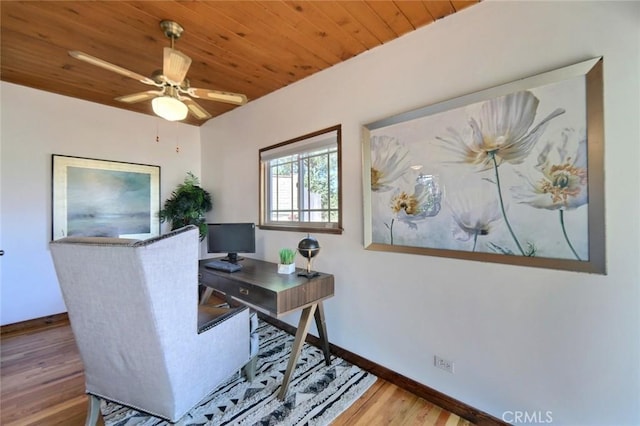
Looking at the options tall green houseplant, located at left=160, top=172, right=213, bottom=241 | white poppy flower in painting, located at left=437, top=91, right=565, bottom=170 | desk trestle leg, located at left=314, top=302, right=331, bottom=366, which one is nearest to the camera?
white poppy flower in painting, located at left=437, top=91, right=565, bottom=170

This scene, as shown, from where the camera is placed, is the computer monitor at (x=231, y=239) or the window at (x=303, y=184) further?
the computer monitor at (x=231, y=239)

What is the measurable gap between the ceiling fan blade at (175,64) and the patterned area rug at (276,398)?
85.5 inches

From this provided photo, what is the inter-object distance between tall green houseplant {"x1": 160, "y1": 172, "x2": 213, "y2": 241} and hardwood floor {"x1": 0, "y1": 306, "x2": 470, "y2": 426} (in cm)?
180

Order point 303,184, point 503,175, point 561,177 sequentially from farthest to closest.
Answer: point 303,184, point 503,175, point 561,177

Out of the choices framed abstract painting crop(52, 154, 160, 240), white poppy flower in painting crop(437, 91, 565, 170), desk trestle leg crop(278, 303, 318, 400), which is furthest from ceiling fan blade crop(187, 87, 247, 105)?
framed abstract painting crop(52, 154, 160, 240)

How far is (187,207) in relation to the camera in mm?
3764

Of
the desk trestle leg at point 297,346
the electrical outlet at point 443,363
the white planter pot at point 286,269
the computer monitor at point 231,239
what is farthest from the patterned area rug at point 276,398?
the computer monitor at point 231,239

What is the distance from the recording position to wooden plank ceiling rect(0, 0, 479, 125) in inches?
70.1

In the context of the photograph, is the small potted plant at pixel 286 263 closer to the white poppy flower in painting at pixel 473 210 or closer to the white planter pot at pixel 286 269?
the white planter pot at pixel 286 269

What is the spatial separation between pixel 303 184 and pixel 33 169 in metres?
3.00

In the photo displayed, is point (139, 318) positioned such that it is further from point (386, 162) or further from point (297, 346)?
point (386, 162)

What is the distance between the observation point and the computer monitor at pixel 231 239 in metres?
2.83

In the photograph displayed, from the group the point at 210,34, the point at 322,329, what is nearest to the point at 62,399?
the point at 322,329

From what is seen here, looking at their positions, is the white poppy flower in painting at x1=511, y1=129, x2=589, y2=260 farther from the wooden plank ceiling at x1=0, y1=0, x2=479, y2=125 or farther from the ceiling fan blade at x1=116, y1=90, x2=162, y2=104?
the ceiling fan blade at x1=116, y1=90, x2=162, y2=104
